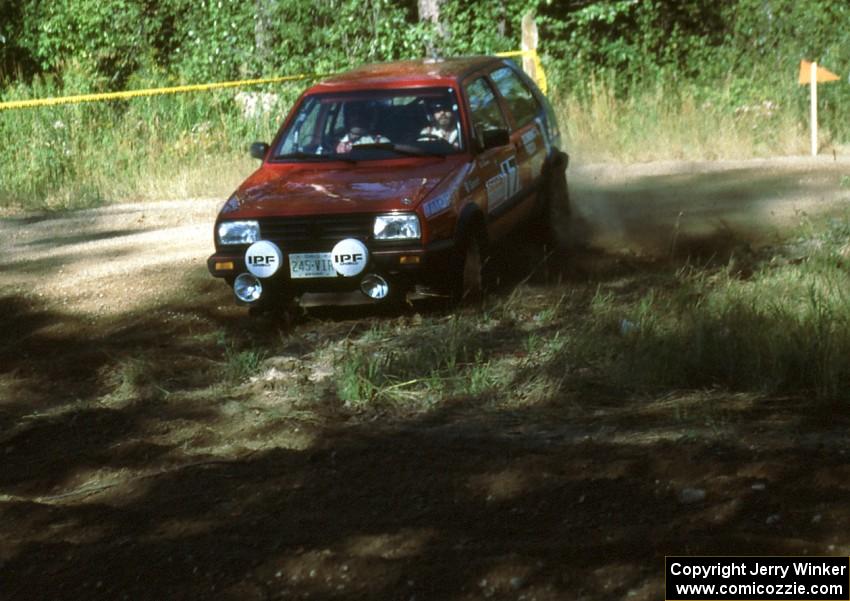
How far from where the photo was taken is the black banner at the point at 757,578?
4.32 m

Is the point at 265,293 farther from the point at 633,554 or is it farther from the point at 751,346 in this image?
the point at 633,554

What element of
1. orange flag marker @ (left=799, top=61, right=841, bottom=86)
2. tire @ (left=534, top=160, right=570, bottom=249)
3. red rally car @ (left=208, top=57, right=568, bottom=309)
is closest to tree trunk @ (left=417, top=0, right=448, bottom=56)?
orange flag marker @ (left=799, top=61, right=841, bottom=86)

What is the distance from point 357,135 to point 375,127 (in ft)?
0.45

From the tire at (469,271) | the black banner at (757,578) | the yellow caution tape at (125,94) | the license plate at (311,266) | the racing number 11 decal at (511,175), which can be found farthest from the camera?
the yellow caution tape at (125,94)

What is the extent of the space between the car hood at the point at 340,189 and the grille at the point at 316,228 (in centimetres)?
4

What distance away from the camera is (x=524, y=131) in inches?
449

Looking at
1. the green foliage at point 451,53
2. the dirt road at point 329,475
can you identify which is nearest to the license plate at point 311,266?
the dirt road at point 329,475

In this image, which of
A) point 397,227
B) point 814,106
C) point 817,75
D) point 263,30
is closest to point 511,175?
point 397,227

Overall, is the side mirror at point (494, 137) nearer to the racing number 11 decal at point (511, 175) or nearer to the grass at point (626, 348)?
the racing number 11 decal at point (511, 175)

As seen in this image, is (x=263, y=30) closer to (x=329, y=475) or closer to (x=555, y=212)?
(x=555, y=212)

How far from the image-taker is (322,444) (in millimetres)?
6809

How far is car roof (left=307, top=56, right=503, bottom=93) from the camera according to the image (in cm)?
1048

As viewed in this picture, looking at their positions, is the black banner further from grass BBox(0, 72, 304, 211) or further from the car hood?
grass BBox(0, 72, 304, 211)

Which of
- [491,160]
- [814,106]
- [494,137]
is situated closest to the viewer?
[494,137]
